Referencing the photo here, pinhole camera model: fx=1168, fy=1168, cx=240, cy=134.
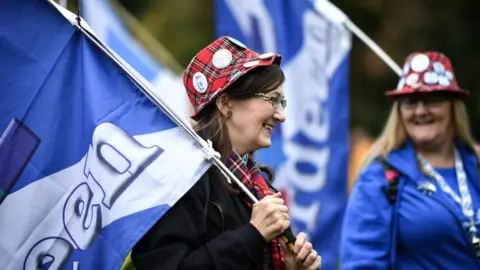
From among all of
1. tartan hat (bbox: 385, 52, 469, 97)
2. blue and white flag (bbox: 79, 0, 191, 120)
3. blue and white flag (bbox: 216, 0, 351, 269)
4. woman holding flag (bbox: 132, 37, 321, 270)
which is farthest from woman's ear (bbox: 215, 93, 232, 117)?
blue and white flag (bbox: 79, 0, 191, 120)

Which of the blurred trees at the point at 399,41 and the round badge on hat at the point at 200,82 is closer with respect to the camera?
the round badge on hat at the point at 200,82

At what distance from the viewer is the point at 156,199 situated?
4.01m

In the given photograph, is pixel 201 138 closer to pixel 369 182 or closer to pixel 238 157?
pixel 238 157

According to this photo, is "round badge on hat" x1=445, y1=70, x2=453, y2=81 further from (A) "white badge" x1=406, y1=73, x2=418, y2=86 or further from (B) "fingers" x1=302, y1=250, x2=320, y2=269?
(B) "fingers" x1=302, y1=250, x2=320, y2=269

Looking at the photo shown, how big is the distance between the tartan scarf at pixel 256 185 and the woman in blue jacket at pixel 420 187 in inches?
75.5

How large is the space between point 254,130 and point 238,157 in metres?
0.11

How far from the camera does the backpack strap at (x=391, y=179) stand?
20.1ft

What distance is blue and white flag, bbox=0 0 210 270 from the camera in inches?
159

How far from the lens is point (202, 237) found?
3.96 m

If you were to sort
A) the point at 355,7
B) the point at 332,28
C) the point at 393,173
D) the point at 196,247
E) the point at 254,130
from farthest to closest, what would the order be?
1. the point at 355,7
2. the point at 332,28
3. the point at 393,173
4. the point at 254,130
5. the point at 196,247

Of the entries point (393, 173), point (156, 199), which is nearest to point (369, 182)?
point (393, 173)

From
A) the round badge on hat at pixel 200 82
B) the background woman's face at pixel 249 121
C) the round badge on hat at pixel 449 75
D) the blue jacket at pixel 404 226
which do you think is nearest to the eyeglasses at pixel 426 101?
the round badge on hat at pixel 449 75

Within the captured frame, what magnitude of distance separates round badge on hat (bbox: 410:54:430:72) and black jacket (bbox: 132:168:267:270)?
269cm

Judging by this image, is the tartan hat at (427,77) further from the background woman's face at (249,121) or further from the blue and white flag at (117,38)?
the blue and white flag at (117,38)
